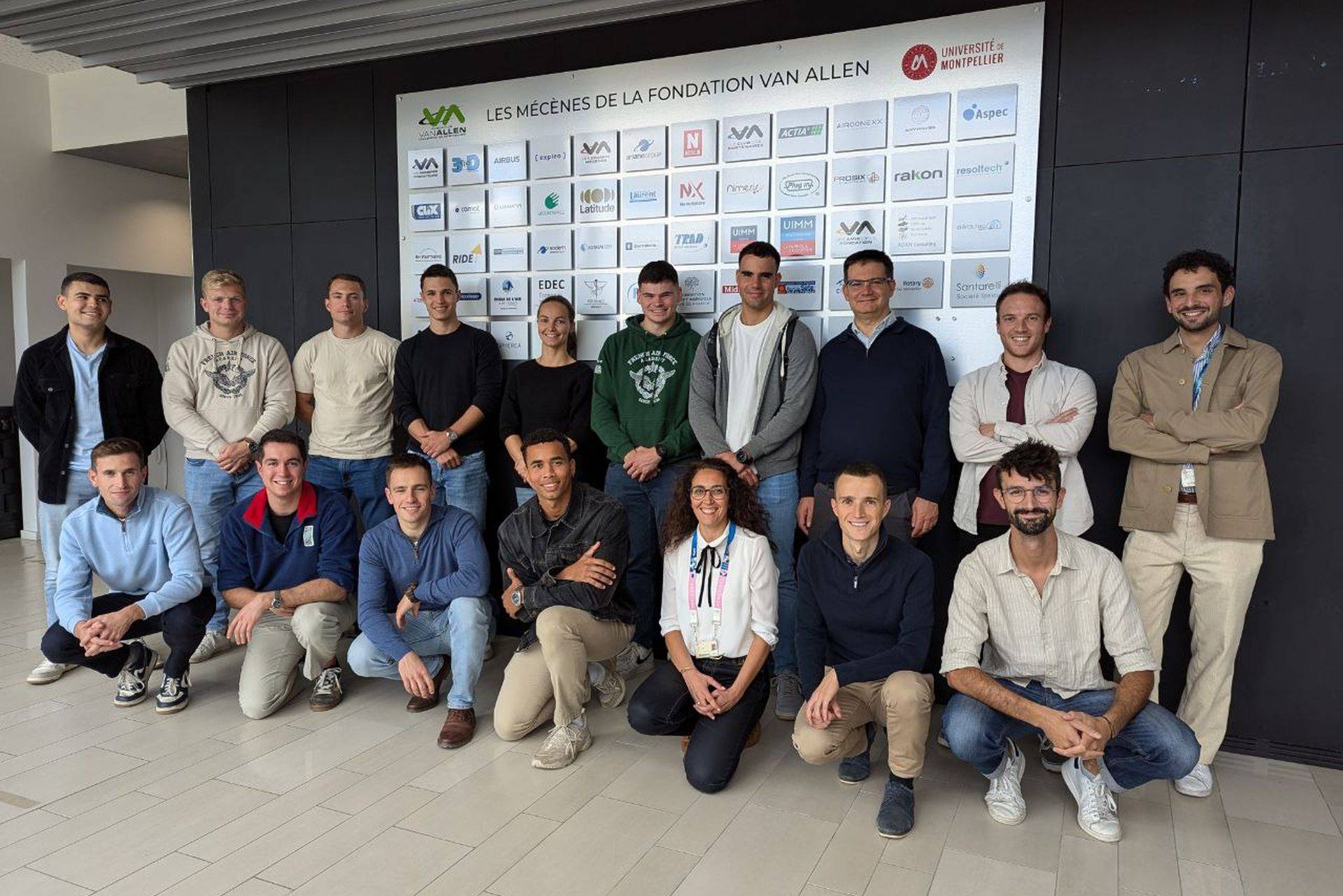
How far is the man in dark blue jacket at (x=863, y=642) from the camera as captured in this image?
2668 millimetres

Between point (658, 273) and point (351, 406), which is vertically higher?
point (658, 273)

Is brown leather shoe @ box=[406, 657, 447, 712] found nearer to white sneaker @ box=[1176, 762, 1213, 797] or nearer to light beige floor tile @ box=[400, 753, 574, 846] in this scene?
light beige floor tile @ box=[400, 753, 574, 846]

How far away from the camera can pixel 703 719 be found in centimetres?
296

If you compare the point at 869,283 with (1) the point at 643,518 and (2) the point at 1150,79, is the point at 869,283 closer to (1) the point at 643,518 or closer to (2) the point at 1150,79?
(2) the point at 1150,79

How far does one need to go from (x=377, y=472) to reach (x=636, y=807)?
2.22 metres

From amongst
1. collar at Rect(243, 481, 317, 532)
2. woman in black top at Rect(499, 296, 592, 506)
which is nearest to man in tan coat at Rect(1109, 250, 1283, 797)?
woman in black top at Rect(499, 296, 592, 506)

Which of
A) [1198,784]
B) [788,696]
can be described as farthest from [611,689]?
[1198,784]

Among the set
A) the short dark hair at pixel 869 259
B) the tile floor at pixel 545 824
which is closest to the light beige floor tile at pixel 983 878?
the tile floor at pixel 545 824

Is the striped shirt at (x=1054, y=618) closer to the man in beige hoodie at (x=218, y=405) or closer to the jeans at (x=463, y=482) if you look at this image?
the jeans at (x=463, y=482)

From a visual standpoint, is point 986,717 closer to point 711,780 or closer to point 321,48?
point 711,780

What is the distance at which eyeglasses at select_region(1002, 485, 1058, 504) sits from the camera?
8.38ft

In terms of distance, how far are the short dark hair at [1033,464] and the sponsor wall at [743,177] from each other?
3.47 ft

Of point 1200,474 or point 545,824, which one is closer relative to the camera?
point 545,824

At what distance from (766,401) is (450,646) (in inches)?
61.0
